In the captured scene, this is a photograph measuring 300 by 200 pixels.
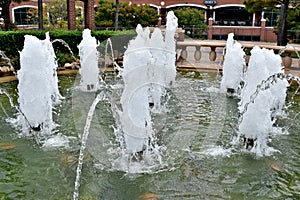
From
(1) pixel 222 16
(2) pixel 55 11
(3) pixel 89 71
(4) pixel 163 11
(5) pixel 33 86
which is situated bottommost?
(3) pixel 89 71

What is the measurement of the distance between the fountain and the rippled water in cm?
1

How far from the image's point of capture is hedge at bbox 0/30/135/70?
13.5 m

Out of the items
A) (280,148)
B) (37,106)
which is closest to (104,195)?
(37,106)

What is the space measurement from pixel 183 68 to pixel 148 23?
20828 mm

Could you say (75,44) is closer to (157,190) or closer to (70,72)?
(70,72)

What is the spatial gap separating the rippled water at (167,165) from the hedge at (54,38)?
18.9 feet

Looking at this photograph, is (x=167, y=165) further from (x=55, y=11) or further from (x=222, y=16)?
(x=222, y=16)

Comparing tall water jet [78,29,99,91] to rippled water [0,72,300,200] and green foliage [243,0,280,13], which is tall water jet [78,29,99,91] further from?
green foliage [243,0,280,13]

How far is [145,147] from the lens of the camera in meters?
5.85

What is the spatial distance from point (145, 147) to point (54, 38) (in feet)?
35.6

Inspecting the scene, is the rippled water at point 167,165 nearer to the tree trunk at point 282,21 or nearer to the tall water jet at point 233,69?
the tall water jet at point 233,69

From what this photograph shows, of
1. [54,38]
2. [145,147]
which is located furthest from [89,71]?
[145,147]

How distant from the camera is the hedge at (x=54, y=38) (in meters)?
13.5

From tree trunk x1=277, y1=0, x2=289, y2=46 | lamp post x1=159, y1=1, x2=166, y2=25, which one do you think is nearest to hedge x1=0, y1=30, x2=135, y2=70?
tree trunk x1=277, y1=0, x2=289, y2=46
